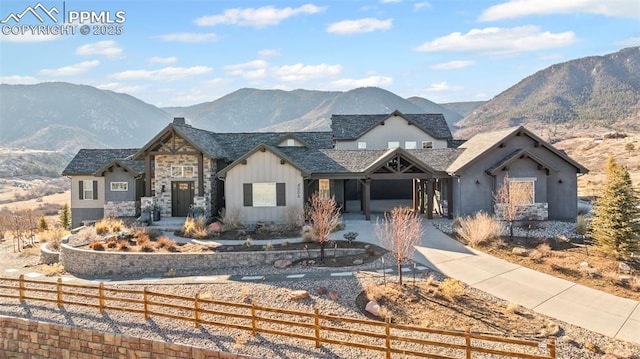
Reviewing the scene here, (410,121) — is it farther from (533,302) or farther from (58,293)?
(58,293)

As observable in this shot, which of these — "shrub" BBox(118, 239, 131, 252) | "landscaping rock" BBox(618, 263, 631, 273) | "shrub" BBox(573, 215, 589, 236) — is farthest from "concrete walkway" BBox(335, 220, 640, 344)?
"shrub" BBox(118, 239, 131, 252)

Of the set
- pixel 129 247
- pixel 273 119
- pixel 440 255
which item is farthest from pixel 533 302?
pixel 273 119

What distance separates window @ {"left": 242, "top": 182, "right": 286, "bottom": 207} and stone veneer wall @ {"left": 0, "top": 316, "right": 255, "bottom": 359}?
41.2ft

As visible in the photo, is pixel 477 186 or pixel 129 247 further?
pixel 477 186

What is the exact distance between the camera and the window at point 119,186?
88.5 feet

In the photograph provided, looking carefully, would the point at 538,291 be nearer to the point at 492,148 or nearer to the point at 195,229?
the point at 492,148

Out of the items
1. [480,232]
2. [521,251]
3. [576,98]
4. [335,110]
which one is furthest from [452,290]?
[335,110]

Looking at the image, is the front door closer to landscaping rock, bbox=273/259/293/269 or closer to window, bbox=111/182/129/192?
window, bbox=111/182/129/192

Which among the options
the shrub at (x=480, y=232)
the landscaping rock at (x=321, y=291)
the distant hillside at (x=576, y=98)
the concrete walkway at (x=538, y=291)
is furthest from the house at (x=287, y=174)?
the distant hillside at (x=576, y=98)

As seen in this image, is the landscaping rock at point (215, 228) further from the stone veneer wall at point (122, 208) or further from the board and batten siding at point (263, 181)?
the stone veneer wall at point (122, 208)

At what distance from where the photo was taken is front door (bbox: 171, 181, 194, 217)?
25.7m

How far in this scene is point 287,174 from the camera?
78.2 ft

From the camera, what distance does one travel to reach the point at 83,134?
478 ft

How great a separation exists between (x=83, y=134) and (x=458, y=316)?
533ft
